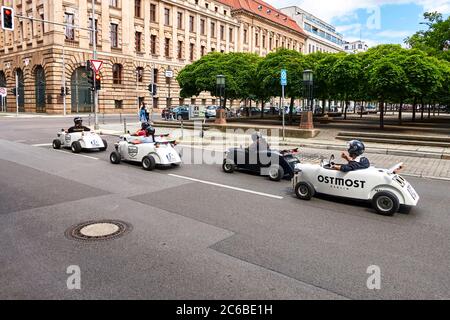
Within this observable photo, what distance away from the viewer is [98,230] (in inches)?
227

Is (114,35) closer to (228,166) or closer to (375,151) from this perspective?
(375,151)

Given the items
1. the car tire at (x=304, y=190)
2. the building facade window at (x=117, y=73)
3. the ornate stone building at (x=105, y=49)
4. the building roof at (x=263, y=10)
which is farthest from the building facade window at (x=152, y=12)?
the car tire at (x=304, y=190)

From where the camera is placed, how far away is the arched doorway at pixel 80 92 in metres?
46.5

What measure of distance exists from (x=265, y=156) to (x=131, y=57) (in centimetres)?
4583

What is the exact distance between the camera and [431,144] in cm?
1609

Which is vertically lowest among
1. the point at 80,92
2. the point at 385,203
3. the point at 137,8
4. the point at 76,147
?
the point at 385,203

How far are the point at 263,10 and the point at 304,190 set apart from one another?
82.8 meters

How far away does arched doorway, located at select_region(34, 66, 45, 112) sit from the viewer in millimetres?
46647

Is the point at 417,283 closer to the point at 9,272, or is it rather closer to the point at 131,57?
the point at 9,272

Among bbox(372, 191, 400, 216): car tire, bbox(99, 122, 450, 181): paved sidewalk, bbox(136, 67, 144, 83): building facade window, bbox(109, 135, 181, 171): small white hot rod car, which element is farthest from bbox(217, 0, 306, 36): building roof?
Answer: bbox(372, 191, 400, 216): car tire

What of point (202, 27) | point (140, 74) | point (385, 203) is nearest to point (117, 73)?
point (140, 74)

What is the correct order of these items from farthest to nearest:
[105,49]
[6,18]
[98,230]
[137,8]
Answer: [137,8]
[105,49]
[6,18]
[98,230]

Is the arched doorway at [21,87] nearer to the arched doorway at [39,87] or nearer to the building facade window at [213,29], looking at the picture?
the arched doorway at [39,87]
